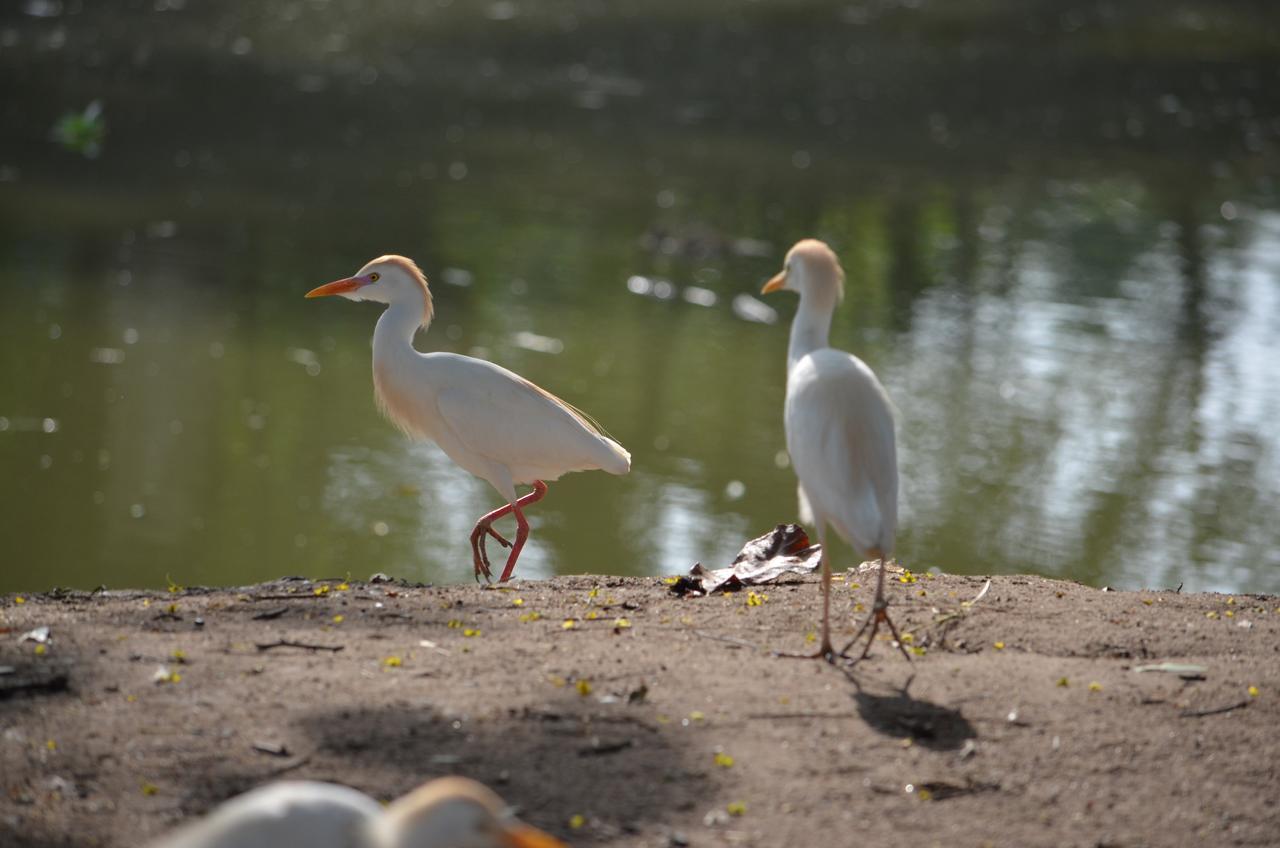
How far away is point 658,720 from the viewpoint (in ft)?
12.1

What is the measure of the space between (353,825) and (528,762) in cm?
92

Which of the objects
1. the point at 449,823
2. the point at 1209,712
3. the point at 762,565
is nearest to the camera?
the point at 449,823

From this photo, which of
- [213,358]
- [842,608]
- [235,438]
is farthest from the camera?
[213,358]

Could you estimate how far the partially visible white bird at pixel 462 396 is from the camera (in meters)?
6.11

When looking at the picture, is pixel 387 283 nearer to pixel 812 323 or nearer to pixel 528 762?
pixel 812 323

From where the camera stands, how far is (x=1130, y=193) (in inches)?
614

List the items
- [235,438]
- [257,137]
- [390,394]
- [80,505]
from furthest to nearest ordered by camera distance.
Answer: [257,137], [235,438], [80,505], [390,394]

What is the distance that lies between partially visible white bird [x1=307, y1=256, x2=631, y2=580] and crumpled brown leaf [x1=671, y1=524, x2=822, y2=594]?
3.30 ft

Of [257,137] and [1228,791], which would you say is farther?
[257,137]

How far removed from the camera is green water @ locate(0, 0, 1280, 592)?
27.5ft

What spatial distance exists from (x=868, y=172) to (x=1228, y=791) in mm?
12525

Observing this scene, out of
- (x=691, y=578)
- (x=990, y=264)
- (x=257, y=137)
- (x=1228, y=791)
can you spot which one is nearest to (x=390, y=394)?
(x=691, y=578)

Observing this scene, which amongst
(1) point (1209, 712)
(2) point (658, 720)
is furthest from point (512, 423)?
(1) point (1209, 712)

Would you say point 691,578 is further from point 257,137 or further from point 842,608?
point 257,137
